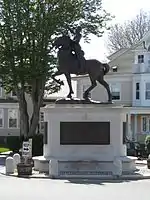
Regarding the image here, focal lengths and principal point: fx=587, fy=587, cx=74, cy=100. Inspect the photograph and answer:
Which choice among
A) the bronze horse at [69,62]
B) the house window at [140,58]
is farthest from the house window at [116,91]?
the bronze horse at [69,62]

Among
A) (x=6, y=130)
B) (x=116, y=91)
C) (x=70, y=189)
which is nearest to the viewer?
(x=70, y=189)

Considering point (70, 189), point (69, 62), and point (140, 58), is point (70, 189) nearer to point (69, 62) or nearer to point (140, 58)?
point (69, 62)

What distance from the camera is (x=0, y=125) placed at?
67.9 metres

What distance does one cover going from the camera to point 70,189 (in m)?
19.2

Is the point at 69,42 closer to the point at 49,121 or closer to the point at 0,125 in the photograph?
the point at 49,121

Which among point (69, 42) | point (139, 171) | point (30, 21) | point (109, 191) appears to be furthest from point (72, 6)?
point (109, 191)

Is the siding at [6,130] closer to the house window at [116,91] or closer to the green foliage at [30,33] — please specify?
the house window at [116,91]

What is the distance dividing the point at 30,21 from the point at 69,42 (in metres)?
18.6

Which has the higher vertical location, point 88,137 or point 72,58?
point 72,58

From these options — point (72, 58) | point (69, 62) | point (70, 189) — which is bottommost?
point (70, 189)

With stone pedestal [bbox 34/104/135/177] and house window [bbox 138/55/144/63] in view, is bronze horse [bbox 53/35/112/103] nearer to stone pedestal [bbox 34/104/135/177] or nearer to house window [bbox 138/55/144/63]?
stone pedestal [bbox 34/104/135/177]

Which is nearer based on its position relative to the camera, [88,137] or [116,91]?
[88,137]

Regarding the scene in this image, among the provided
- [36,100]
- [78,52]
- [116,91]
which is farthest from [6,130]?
[78,52]

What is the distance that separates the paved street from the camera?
56.0 ft
